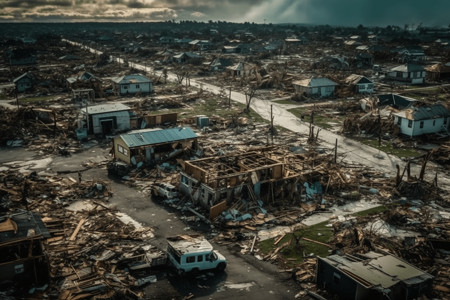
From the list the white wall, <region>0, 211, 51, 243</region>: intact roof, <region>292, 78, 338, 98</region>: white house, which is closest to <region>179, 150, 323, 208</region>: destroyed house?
<region>0, 211, 51, 243</region>: intact roof

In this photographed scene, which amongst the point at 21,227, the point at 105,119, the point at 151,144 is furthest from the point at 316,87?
the point at 21,227

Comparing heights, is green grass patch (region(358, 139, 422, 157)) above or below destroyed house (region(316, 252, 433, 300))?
below

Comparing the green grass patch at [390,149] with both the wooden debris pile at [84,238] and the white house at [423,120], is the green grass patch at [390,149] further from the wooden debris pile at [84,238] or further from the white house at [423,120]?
the wooden debris pile at [84,238]

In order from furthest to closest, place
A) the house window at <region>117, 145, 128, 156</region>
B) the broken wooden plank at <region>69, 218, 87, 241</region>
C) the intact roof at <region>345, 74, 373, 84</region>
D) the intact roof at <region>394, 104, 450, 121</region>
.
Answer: the intact roof at <region>345, 74, 373, 84</region> → the intact roof at <region>394, 104, 450, 121</region> → the house window at <region>117, 145, 128, 156</region> → the broken wooden plank at <region>69, 218, 87, 241</region>

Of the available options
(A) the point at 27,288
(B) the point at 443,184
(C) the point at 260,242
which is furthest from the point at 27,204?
(B) the point at 443,184

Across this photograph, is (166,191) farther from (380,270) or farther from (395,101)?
(395,101)

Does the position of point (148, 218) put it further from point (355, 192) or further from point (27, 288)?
point (355, 192)

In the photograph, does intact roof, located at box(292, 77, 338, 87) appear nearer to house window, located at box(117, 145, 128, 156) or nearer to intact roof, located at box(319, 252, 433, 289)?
house window, located at box(117, 145, 128, 156)
